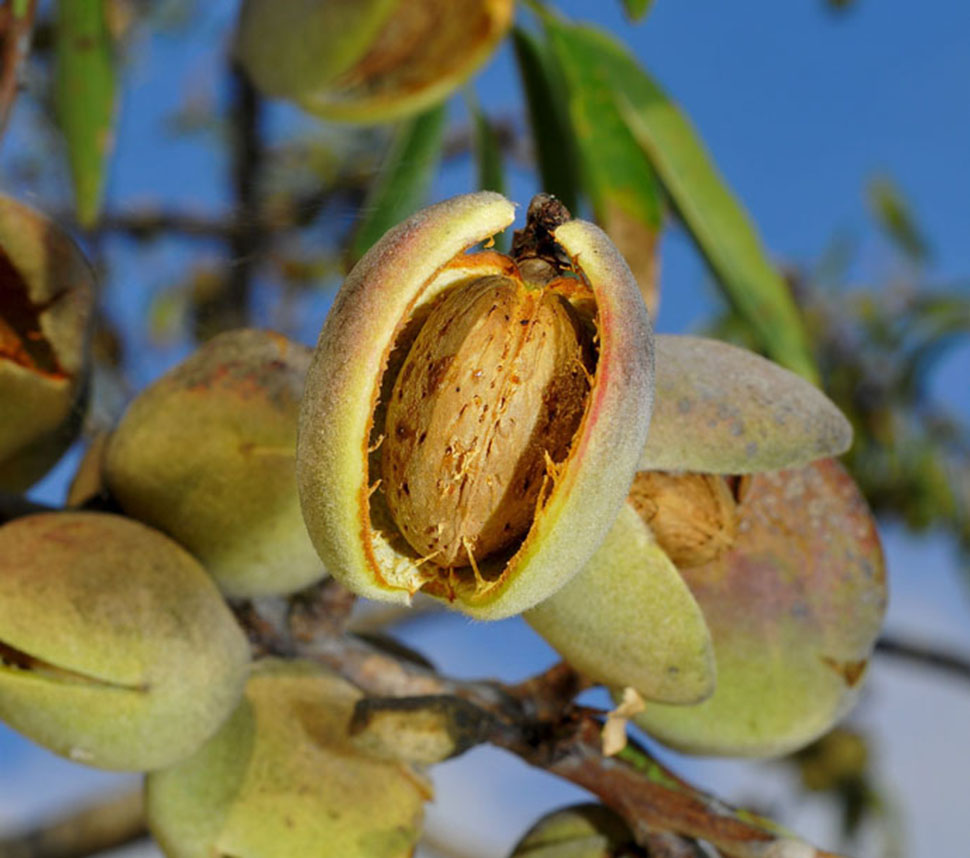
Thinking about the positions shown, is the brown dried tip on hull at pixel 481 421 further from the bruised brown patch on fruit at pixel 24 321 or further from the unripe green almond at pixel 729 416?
the bruised brown patch on fruit at pixel 24 321

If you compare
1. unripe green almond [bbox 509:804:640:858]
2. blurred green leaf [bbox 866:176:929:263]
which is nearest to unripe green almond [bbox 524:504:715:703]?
unripe green almond [bbox 509:804:640:858]

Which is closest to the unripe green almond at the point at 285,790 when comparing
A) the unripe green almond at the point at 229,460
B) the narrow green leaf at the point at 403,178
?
the unripe green almond at the point at 229,460

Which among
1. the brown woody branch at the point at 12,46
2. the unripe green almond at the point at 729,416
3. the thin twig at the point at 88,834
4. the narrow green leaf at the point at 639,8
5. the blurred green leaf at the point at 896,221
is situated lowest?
the thin twig at the point at 88,834

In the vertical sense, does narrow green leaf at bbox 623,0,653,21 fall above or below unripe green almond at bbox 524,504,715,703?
above

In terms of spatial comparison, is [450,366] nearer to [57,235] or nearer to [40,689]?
[40,689]

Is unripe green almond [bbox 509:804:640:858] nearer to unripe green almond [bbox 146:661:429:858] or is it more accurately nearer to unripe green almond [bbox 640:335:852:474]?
unripe green almond [bbox 146:661:429:858]

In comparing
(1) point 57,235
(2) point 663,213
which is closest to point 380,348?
(1) point 57,235
